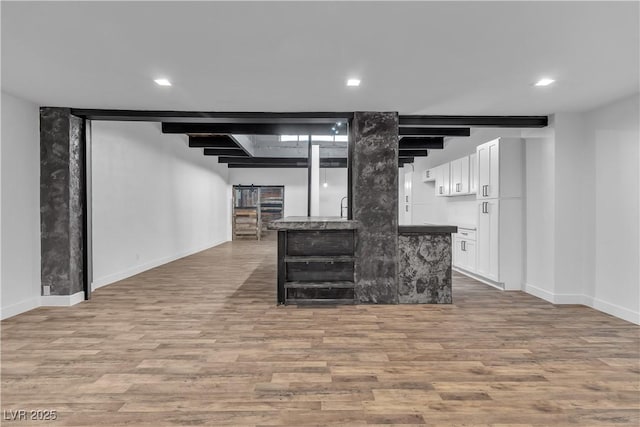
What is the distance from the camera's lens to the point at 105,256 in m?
5.29

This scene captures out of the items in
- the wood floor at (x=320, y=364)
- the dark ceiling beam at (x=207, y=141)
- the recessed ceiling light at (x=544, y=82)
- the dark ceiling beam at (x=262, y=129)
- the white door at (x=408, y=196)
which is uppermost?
the dark ceiling beam at (x=207, y=141)

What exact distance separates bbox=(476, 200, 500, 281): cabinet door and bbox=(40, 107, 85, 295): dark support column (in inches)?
225

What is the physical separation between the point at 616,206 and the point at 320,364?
381 cm

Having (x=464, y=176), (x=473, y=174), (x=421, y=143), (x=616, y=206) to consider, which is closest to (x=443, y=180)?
(x=464, y=176)

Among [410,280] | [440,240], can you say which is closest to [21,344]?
[410,280]

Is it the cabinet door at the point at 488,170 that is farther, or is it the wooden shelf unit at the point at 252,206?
the wooden shelf unit at the point at 252,206

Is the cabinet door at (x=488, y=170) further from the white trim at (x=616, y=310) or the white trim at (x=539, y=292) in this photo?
the white trim at (x=616, y=310)

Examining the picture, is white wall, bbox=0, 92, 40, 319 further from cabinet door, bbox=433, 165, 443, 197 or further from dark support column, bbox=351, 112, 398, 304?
cabinet door, bbox=433, 165, 443, 197

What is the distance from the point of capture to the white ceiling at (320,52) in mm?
2107

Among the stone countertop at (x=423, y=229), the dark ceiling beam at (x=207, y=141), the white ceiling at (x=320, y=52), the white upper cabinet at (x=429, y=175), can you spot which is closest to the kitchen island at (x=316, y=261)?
the stone countertop at (x=423, y=229)

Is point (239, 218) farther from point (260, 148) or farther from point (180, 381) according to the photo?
point (180, 381)

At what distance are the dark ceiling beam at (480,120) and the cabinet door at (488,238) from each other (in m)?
1.12

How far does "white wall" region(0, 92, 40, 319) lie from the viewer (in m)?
3.64

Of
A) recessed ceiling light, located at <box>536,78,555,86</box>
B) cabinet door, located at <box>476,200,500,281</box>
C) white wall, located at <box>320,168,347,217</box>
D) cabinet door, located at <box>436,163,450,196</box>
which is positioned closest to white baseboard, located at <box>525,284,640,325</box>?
cabinet door, located at <box>476,200,500,281</box>
